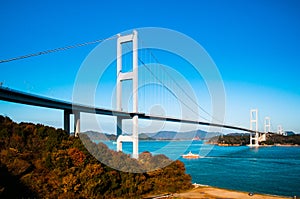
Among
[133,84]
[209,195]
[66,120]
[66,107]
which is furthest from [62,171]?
[133,84]

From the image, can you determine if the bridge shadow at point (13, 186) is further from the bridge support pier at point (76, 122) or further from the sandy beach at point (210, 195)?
the bridge support pier at point (76, 122)

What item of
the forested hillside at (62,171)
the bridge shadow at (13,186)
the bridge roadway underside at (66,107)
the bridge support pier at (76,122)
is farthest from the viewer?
the bridge support pier at (76,122)

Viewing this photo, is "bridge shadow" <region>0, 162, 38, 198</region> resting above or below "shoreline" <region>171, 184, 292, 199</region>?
above

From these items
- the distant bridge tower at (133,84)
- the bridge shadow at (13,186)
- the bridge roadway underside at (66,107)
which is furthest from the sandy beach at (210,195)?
the bridge shadow at (13,186)

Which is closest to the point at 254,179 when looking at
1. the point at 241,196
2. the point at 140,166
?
the point at 241,196

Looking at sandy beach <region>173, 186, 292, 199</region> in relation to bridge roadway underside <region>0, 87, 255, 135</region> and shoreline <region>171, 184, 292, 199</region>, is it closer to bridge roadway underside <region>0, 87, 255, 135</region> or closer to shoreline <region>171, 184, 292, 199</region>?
shoreline <region>171, 184, 292, 199</region>

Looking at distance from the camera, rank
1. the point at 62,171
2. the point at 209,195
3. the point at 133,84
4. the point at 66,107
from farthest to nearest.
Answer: the point at 133,84 → the point at 66,107 → the point at 209,195 → the point at 62,171

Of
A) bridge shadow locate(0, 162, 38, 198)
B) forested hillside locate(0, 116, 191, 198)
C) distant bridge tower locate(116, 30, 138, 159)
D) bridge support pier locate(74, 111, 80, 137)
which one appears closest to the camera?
bridge shadow locate(0, 162, 38, 198)

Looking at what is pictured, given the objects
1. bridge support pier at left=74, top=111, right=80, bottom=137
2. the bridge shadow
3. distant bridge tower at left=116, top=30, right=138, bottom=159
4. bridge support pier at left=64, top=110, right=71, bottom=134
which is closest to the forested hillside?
the bridge shadow

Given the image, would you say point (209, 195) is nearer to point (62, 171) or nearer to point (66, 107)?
point (62, 171)
